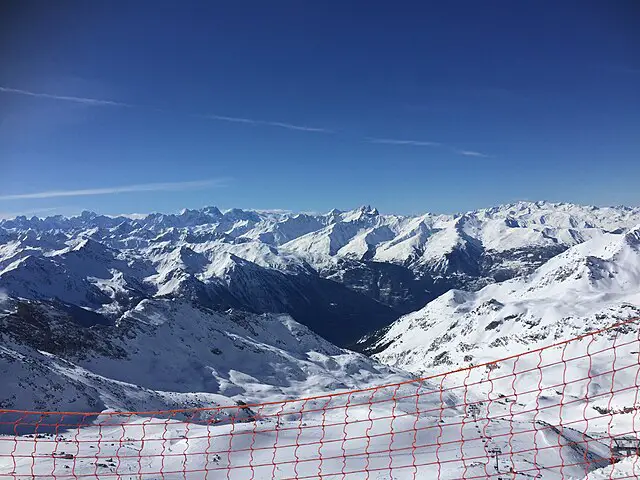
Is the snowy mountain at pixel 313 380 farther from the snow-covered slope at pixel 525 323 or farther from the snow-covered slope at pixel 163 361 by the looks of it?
the snow-covered slope at pixel 525 323

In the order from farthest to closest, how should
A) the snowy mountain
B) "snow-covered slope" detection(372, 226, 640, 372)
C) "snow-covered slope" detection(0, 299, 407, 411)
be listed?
"snow-covered slope" detection(372, 226, 640, 372), "snow-covered slope" detection(0, 299, 407, 411), the snowy mountain

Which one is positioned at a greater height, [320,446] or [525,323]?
[320,446]

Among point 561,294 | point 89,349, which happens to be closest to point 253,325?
point 89,349

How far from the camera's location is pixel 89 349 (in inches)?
3533

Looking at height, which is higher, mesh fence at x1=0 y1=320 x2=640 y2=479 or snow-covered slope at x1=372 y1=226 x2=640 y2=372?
mesh fence at x1=0 y1=320 x2=640 y2=479

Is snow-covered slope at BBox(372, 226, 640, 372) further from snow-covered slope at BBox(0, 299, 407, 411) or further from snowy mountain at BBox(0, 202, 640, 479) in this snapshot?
snow-covered slope at BBox(0, 299, 407, 411)

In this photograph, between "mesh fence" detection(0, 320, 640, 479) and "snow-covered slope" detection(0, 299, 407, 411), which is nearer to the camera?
"mesh fence" detection(0, 320, 640, 479)

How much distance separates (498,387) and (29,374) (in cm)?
12034

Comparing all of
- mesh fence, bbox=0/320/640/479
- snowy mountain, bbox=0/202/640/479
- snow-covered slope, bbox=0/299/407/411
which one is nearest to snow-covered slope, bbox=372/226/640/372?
snowy mountain, bbox=0/202/640/479

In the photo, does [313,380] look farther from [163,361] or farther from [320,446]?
[320,446]

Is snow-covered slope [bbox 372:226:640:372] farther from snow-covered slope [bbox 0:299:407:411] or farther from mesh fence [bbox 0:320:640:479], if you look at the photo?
mesh fence [bbox 0:320:640:479]

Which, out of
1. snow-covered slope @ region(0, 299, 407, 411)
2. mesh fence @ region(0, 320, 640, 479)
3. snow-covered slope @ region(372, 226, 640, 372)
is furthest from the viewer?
snow-covered slope @ region(372, 226, 640, 372)

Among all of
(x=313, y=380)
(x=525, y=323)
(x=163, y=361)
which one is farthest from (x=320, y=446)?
(x=525, y=323)

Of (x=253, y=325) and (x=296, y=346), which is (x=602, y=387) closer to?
(x=296, y=346)
